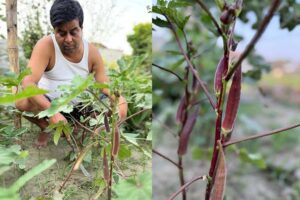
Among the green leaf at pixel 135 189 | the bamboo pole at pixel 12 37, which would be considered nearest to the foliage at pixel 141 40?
the bamboo pole at pixel 12 37

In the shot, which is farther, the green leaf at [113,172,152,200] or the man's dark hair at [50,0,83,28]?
the man's dark hair at [50,0,83,28]

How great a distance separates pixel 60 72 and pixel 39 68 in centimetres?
3

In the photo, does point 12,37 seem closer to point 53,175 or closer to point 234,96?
point 53,175

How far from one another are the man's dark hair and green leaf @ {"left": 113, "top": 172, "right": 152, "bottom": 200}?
28 centimetres

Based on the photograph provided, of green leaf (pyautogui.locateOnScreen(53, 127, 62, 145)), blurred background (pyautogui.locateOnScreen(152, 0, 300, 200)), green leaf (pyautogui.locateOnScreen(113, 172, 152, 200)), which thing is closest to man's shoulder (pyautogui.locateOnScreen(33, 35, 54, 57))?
green leaf (pyautogui.locateOnScreen(53, 127, 62, 145))

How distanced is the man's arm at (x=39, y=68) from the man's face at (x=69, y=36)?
0.06 ft

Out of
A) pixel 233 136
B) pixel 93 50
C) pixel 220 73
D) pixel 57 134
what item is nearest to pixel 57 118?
pixel 57 134

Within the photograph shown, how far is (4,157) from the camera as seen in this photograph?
0.55m

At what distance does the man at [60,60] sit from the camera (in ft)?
2.25

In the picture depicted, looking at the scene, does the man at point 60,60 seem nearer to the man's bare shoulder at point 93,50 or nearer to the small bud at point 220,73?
the man's bare shoulder at point 93,50

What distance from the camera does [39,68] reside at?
689mm

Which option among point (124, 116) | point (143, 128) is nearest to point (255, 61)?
point (143, 128)

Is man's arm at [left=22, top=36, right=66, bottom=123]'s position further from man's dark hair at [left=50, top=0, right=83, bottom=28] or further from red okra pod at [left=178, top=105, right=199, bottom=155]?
red okra pod at [left=178, top=105, right=199, bottom=155]

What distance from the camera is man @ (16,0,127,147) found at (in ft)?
2.25
